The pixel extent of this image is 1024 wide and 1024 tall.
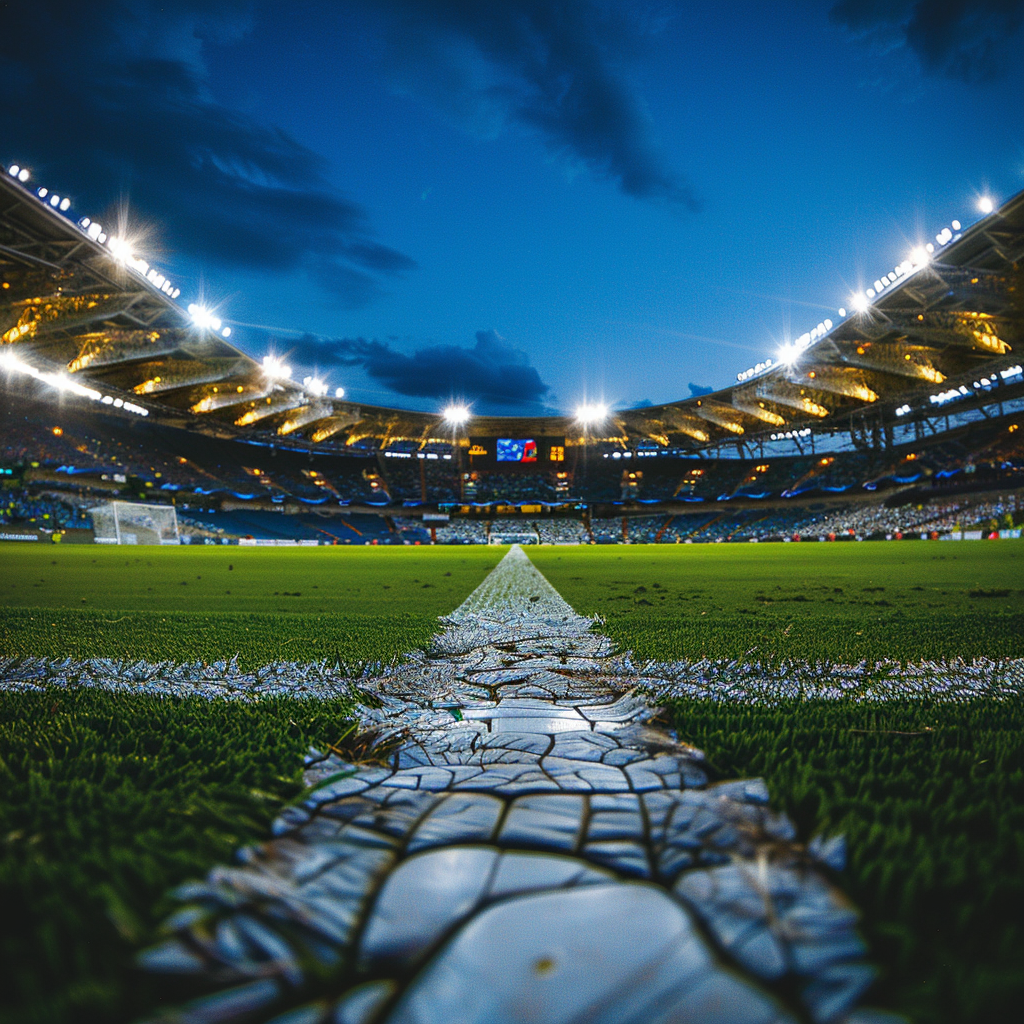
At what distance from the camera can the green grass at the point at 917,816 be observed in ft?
2.49

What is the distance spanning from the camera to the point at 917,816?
1219 mm

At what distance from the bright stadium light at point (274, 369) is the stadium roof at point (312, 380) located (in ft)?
0.41

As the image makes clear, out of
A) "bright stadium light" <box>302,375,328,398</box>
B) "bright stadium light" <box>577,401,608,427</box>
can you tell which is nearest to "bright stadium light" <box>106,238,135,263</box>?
"bright stadium light" <box>302,375,328,398</box>

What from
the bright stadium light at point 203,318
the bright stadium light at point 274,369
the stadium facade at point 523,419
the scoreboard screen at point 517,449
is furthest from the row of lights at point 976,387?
the bright stadium light at point 203,318

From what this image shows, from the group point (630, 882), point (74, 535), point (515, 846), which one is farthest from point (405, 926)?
point (74, 535)

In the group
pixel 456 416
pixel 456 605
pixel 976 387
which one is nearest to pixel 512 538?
pixel 456 416

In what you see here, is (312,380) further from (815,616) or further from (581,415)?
(815,616)

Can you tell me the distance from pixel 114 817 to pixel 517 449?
53.3 meters

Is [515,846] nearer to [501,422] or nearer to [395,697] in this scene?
[395,697]

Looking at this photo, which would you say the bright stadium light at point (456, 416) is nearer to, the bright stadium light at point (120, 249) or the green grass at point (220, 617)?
the bright stadium light at point (120, 249)

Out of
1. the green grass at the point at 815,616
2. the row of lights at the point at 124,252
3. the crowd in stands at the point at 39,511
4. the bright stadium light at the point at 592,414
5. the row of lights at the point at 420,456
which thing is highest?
the row of lights at the point at 124,252

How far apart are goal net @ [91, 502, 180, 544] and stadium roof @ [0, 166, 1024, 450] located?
295 inches

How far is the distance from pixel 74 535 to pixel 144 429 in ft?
43.0

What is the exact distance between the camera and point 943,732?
1766 mm
